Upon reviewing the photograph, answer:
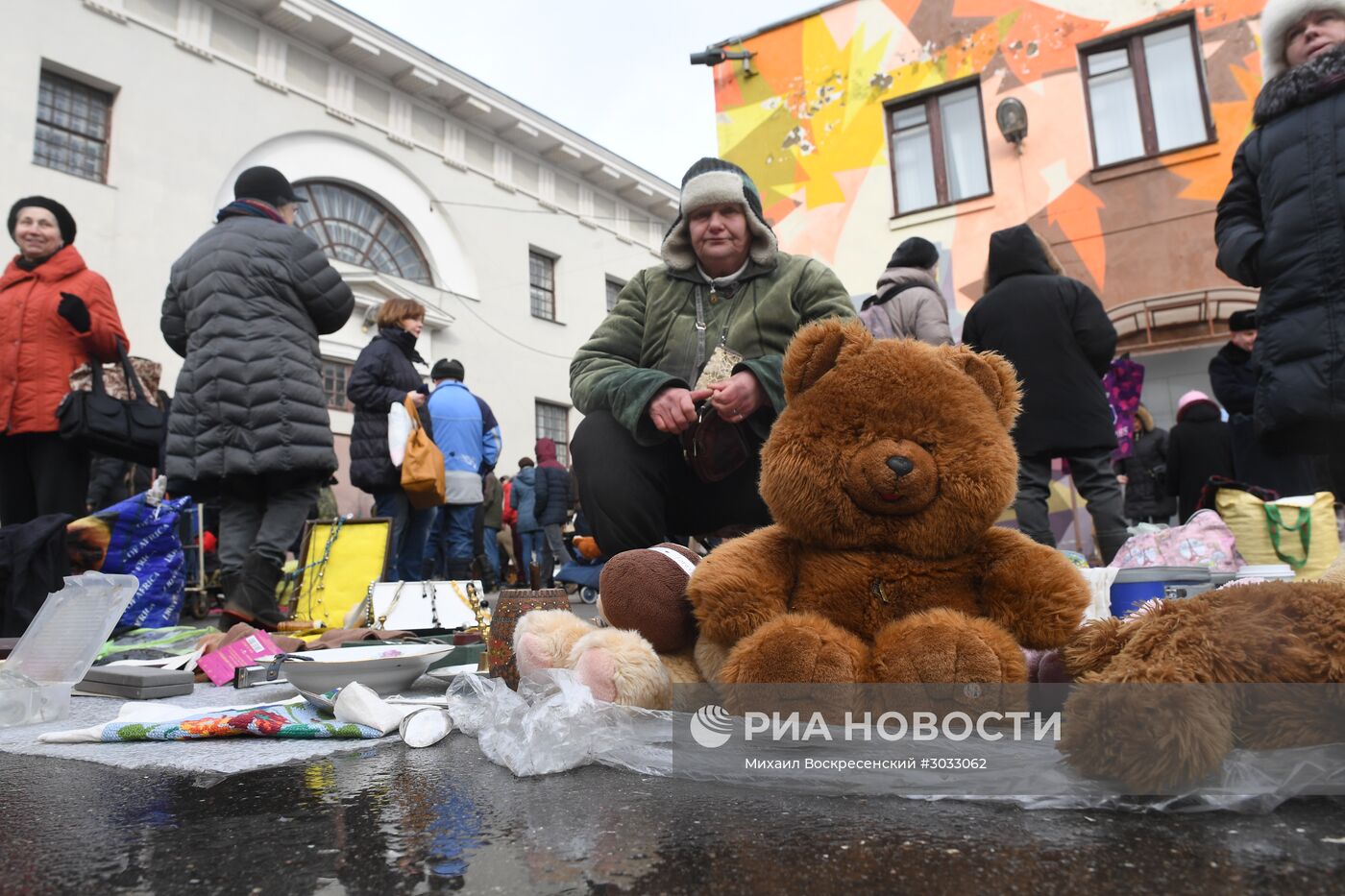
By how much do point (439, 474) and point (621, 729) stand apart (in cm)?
376

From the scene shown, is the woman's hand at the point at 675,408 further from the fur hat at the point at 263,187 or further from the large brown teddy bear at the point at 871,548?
the fur hat at the point at 263,187

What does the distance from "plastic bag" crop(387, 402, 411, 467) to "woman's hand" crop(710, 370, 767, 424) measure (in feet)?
10.7

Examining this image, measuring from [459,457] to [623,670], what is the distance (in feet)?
14.6

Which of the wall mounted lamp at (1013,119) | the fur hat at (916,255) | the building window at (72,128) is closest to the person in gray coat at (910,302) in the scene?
the fur hat at (916,255)

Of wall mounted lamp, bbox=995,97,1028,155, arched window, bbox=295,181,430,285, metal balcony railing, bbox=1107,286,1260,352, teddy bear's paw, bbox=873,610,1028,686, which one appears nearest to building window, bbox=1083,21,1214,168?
wall mounted lamp, bbox=995,97,1028,155

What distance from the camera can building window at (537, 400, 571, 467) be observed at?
1759cm

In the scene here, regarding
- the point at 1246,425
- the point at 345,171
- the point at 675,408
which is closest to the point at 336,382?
the point at 345,171

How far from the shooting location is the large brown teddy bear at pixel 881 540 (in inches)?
46.5

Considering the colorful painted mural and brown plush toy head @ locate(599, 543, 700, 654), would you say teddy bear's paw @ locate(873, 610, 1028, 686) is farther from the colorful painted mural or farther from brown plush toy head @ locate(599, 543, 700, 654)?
the colorful painted mural

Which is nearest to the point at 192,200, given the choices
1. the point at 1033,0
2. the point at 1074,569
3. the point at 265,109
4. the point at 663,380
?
the point at 265,109

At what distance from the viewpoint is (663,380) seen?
6.23ft

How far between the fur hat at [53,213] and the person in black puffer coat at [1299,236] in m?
4.65

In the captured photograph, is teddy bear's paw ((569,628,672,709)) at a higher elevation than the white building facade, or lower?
lower

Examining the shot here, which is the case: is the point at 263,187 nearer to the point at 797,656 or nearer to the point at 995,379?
the point at 995,379
